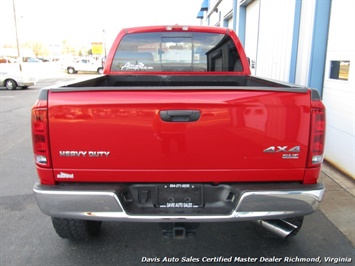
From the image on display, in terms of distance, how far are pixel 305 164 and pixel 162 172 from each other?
105cm

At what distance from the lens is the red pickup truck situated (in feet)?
7.64

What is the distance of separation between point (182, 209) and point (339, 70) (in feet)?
13.4

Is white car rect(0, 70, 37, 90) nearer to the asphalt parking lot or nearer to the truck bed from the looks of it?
the asphalt parking lot

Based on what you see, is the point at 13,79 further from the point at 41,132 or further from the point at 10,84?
the point at 41,132

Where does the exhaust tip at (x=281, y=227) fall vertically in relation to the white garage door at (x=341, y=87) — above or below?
below

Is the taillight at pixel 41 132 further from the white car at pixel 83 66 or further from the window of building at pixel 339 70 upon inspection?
the white car at pixel 83 66

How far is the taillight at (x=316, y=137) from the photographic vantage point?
2.38 m

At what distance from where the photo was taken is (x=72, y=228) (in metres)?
3.05

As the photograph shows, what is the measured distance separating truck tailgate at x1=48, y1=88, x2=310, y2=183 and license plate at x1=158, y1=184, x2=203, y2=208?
12cm

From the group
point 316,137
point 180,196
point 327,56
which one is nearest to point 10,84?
point 327,56

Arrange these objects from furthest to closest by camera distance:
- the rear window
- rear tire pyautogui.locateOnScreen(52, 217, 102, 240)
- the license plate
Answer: the rear window, rear tire pyautogui.locateOnScreen(52, 217, 102, 240), the license plate

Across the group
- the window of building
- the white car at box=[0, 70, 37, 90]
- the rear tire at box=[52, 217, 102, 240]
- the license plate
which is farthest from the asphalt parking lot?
the white car at box=[0, 70, 37, 90]

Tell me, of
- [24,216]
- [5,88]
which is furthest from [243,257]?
[5,88]

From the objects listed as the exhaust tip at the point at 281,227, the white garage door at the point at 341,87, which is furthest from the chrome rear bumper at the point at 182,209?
the white garage door at the point at 341,87
